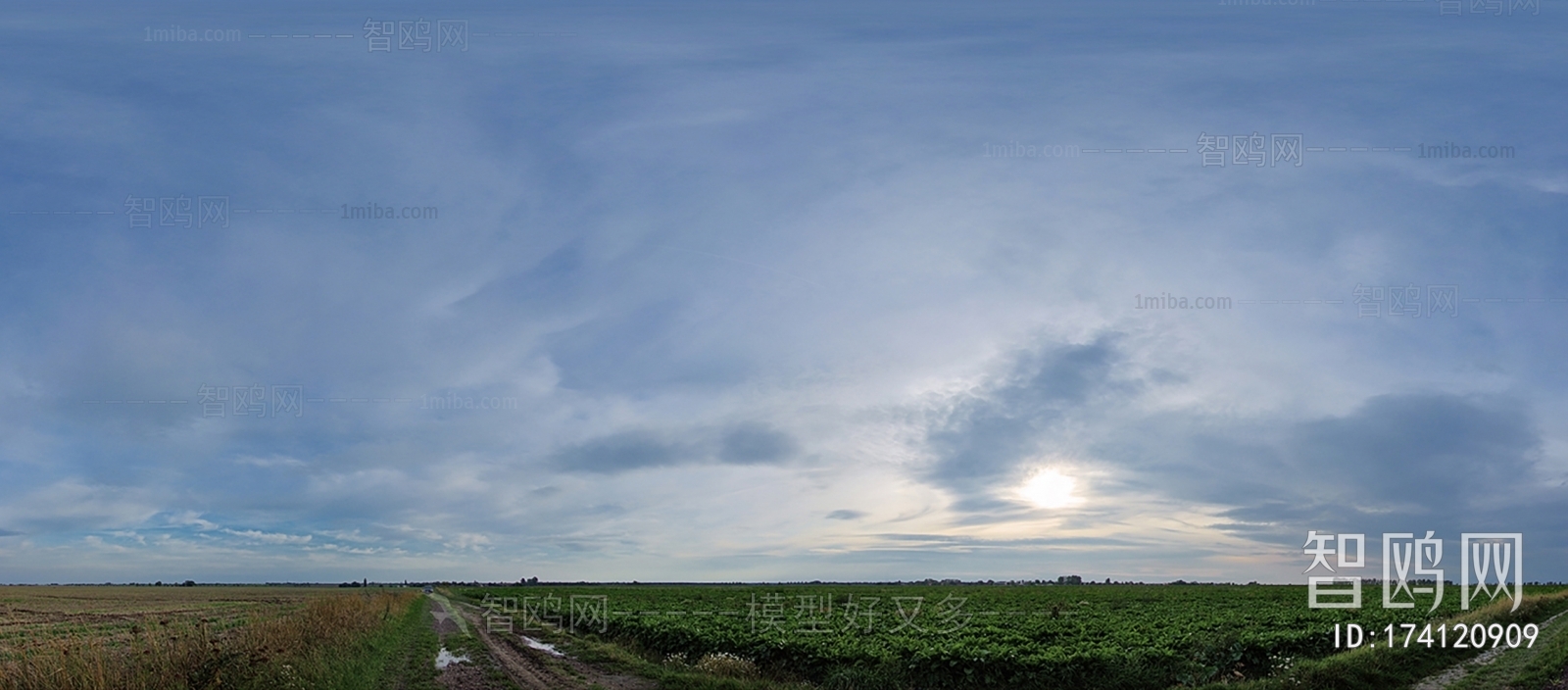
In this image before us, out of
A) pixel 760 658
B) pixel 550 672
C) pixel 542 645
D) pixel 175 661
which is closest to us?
pixel 175 661

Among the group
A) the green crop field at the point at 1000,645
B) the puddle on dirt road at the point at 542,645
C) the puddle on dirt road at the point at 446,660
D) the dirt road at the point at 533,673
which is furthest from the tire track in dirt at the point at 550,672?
the green crop field at the point at 1000,645

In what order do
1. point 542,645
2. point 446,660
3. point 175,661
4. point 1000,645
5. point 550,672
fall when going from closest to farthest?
point 175,661
point 1000,645
point 550,672
point 446,660
point 542,645

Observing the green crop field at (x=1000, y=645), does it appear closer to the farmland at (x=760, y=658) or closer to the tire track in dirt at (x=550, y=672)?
the farmland at (x=760, y=658)

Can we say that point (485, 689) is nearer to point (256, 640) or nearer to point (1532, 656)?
point (256, 640)

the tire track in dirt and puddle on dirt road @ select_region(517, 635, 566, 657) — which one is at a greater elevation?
the tire track in dirt

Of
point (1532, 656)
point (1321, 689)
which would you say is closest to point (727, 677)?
point (1321, 689)

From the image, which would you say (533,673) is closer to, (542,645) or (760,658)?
(760,658)

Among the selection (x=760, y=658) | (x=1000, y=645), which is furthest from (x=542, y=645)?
(x=1000, y=645)

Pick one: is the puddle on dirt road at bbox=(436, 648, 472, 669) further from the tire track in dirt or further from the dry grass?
the dry grass

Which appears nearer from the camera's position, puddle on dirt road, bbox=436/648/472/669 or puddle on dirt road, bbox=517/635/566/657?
puddle on dirt road, bbox=436/648/472/669

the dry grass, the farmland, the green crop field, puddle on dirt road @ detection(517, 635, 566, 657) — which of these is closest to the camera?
the dry grass

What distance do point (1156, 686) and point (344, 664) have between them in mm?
18712

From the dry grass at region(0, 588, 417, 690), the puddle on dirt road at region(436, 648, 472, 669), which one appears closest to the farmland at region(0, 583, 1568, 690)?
the dry grass at region(0, 588, 417, 690)

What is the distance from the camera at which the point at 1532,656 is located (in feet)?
77.5
